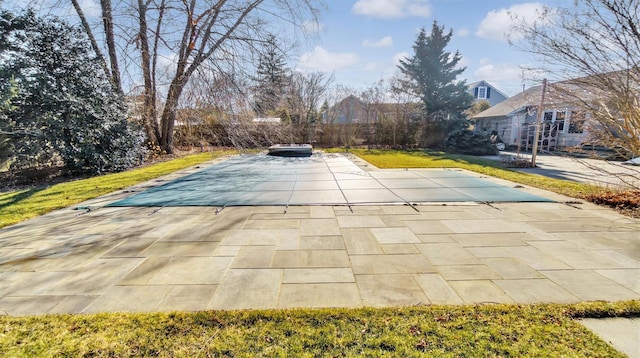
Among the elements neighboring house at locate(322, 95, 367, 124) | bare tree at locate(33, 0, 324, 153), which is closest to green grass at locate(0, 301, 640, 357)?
bare tree at locate(33, 0, 324, 153)

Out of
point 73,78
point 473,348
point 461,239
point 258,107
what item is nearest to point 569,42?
point 461,239

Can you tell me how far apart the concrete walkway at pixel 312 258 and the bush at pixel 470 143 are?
10295 mm

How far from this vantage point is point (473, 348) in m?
1.63

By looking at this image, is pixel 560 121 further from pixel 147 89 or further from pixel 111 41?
pixel 111 41

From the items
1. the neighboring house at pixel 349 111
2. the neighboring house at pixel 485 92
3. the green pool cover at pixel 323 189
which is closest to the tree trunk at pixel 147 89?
the green pool cover at pixel 323 189

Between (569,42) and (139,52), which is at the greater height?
(139,52)

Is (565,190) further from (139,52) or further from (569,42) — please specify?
(139,52)

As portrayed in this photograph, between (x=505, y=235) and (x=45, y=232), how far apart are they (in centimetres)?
541

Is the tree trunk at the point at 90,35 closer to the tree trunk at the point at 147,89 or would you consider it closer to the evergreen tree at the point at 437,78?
the tree trunk at the point at 147,89

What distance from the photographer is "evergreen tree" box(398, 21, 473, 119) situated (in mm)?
16484

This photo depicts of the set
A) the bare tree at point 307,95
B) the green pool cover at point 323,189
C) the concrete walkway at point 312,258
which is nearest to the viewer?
the concrete walkway at point 312,258

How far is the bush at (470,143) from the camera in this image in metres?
13.8

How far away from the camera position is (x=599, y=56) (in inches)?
179

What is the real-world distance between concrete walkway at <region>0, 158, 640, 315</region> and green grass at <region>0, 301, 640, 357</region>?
13cm
